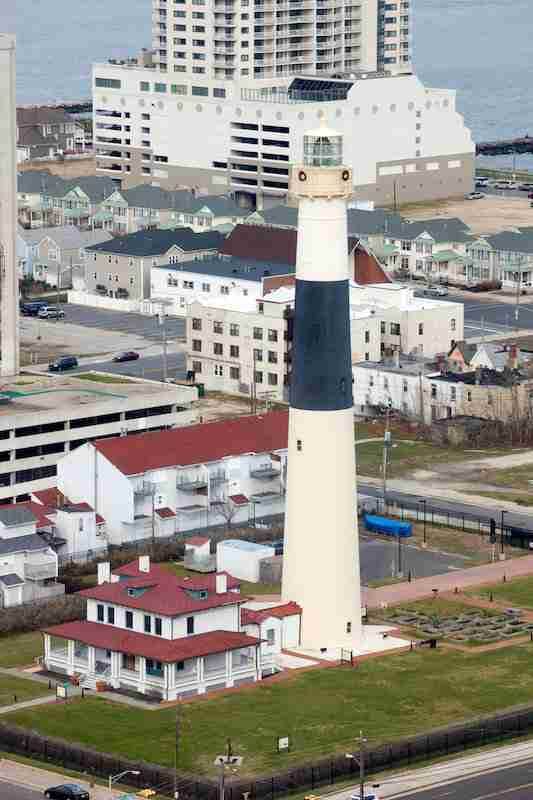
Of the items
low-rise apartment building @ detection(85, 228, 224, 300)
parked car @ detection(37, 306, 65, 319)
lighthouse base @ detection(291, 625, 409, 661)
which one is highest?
low-rise apartment building @ detection(85, 228, 224, 300)

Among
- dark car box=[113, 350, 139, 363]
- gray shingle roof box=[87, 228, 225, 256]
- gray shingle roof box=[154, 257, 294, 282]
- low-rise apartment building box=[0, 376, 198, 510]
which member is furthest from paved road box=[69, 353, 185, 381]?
gray shingle roof box=[87, 228, 225, 256]

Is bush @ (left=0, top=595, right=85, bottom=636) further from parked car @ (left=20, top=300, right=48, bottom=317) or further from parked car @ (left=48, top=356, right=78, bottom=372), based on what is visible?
parked car @ (left=20, top=300, right=48, bottom=317)

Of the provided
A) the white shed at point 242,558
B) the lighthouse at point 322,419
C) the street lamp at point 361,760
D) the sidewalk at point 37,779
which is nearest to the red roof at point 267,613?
the lighthouse at point 322,419

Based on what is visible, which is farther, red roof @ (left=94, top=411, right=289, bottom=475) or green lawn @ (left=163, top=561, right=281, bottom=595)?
red roof @ (left=94, top=411, right=289, bottom=475)

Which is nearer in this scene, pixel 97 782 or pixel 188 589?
Answer: pixel 97 782

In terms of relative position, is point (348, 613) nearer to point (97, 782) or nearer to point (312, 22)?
point (97, 782)

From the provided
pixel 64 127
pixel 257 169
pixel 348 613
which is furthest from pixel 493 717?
pixel 64 127

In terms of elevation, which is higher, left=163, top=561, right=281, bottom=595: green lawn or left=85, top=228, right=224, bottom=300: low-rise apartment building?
left=85, top=228, right=224, bottom=300: low-rise apartment building

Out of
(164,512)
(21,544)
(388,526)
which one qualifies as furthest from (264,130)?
(21,544)
